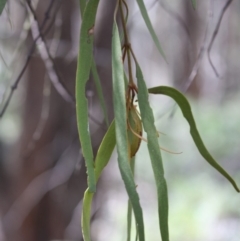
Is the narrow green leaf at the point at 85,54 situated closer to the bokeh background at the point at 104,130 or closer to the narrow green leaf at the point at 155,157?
the narrow green leaf at the point at 155,157

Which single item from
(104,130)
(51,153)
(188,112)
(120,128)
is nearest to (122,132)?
(120,128)

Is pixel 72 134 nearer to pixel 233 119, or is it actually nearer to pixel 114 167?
pixel 114 167

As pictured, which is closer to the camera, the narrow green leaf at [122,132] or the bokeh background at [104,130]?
the narrow green leaf at [122,132]

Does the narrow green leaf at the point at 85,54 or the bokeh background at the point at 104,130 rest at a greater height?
the narrow green leaf at the point at 85,54

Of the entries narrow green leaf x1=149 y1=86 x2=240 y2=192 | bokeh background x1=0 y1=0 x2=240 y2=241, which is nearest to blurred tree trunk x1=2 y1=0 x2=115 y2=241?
bokeh background x1=0 y1=0 x2=240 y2=241

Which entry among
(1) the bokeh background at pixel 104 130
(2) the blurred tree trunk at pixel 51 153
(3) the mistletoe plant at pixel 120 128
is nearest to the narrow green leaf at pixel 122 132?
(3) the mistletoe plant at pixel 120 128

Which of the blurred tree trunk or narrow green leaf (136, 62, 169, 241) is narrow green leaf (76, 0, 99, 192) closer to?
narrow green leaf (136, 62, 169, 241)

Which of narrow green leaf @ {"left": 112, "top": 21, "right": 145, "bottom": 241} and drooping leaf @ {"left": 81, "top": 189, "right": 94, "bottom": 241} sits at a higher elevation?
narrow green leaf @ {"left": 112, "top": 21, "right": 145, "bottom": 241}
